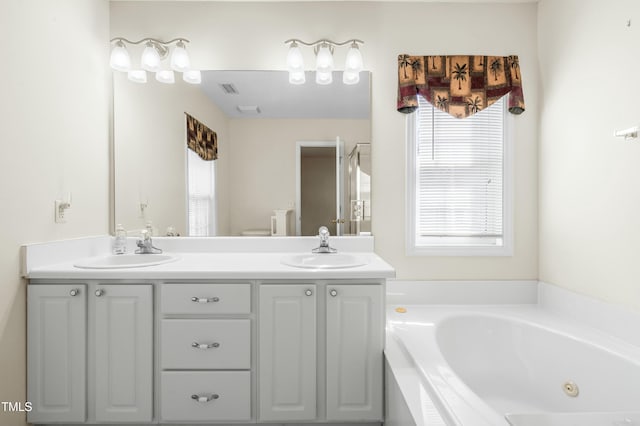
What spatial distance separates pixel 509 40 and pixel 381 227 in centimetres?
138

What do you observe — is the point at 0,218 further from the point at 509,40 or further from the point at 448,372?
the point at 509,40

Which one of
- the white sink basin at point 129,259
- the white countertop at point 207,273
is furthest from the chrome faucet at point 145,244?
the white countertop at point 207,273

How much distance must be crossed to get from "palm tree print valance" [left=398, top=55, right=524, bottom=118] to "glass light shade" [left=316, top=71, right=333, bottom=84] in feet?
1.36

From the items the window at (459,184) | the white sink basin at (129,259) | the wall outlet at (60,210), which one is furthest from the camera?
Result: the window at (459,184)

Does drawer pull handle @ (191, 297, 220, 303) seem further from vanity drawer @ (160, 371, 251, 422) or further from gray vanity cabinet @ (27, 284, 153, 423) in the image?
vanity drawer @ (160, 371, 251, 422)

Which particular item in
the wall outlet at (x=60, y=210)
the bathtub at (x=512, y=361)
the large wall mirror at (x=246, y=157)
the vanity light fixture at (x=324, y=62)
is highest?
the vanity light fixture at (x=324, y=62)

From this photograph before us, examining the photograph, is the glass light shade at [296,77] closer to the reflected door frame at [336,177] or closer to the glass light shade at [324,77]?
the glass light shade at [324,77]

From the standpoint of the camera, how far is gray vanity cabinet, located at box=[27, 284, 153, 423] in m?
1.48

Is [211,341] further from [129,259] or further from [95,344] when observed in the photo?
[129,259]

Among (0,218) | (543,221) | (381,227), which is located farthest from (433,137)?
(0,218)

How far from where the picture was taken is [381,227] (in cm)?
213

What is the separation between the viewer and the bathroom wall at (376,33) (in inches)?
82.3

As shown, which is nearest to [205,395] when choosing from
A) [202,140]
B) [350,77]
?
[202,140]

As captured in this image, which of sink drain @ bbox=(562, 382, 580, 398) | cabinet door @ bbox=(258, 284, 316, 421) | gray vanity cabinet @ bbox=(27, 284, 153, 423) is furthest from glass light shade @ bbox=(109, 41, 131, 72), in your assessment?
sink drain @ bbox=(562, 382, 580, 398)
